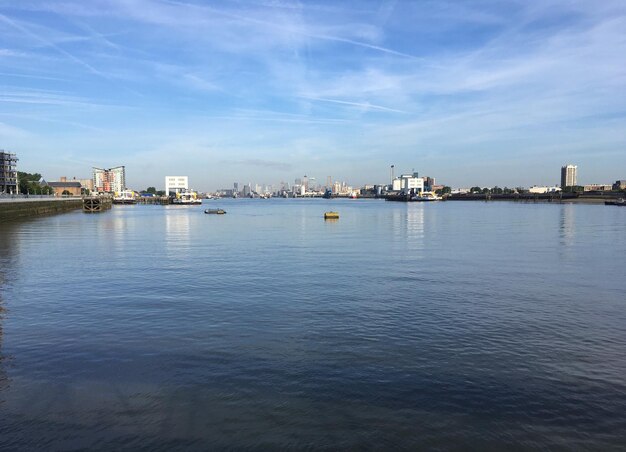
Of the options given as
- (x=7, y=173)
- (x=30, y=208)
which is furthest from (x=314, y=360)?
(x=7, y=173)

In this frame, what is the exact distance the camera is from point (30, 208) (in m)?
107

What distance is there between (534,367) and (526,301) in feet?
31.2

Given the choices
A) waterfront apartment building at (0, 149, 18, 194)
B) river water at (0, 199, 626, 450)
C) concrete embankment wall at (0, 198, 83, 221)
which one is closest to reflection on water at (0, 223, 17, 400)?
river water at (0, 199, 626, 450)

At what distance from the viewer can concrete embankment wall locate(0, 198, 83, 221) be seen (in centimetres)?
8983

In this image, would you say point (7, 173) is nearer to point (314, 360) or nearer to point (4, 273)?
point (4, 273)

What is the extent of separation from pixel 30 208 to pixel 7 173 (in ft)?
309

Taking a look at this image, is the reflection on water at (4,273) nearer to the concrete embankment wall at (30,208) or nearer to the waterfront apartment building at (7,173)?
the concrete embankment wall at (30,208)

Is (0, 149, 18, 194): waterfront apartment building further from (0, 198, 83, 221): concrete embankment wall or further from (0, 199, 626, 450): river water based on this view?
(0, 199, 626, 450): river water

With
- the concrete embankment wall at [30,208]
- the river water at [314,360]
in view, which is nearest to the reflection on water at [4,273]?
the river water at [314,360]

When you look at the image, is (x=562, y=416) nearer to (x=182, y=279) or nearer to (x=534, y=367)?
(x=534, y=367)

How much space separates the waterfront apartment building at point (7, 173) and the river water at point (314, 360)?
589 feet

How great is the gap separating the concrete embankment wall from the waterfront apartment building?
42.5m

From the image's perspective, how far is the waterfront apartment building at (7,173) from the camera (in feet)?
581

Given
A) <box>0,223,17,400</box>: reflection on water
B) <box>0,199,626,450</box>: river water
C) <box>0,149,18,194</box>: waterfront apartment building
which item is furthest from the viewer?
<box>0,149,18,194</box>: waterfront apartment building
